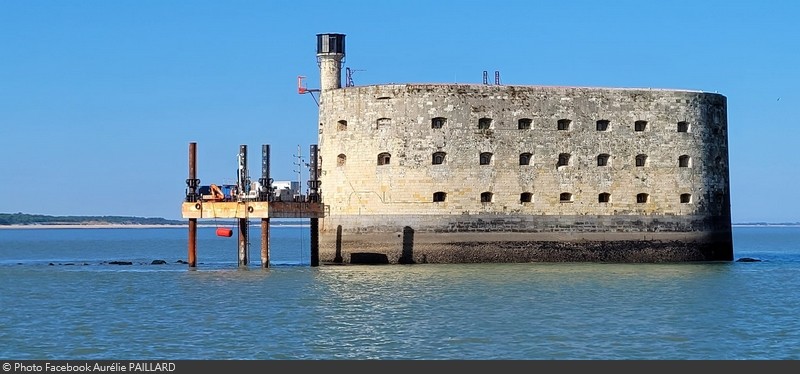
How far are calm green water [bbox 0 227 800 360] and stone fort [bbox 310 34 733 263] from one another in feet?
3.66

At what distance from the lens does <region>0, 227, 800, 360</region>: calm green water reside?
23391 mm

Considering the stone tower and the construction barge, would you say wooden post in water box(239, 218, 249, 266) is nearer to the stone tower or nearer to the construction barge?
the construction barge

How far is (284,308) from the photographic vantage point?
30.3 m

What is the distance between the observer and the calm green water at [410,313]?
23.4m

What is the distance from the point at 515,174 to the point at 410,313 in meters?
14.5

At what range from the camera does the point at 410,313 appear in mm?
28922

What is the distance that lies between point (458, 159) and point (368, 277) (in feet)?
19.3

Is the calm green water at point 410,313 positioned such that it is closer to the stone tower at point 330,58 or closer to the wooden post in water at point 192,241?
the wooden post in water at point 192,241

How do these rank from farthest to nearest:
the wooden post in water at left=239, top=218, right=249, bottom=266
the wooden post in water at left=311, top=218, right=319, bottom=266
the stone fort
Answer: the wooden post in water at left=311, top=218, right=319, bottom=266, the wooden post in water at left=239, top=218, right=249, bottom=266, the stone fort

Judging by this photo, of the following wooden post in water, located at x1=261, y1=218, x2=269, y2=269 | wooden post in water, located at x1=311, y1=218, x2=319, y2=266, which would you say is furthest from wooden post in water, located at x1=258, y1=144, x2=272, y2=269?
wooden post in water, located at x1=311, y1=218, x2=319, y2=266

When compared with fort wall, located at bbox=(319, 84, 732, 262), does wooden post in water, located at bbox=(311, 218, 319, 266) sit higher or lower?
lower

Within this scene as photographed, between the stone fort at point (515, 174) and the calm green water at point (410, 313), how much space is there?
1.12 meters

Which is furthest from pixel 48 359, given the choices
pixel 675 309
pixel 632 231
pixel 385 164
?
pixel 632 231

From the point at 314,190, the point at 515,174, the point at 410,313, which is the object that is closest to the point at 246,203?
the point at 314,190
